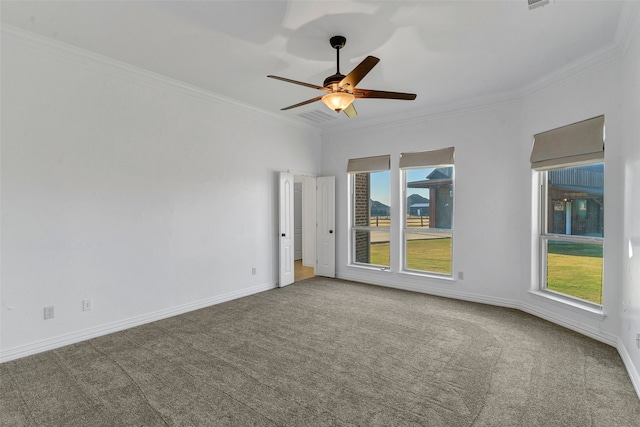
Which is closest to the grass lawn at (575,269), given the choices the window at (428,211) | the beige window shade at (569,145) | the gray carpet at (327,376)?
the window at (428,211)

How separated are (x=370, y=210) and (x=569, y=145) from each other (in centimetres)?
315

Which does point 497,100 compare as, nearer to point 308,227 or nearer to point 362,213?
point 362,213

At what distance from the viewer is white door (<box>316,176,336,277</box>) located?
20.5 feet

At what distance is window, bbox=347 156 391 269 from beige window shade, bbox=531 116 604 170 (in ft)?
7.41

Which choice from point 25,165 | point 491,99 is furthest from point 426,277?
point 25,165

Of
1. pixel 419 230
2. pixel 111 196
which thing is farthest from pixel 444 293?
pixel 111 196

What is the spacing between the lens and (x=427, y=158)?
5168 mm

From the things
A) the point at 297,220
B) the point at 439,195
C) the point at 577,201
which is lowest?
the point at 297,220

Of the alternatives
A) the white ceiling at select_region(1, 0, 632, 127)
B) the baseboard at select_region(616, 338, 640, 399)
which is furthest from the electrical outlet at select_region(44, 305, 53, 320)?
the baseboard at select_region(616, 338, 640, 399)

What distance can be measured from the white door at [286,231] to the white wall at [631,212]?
4334 mm

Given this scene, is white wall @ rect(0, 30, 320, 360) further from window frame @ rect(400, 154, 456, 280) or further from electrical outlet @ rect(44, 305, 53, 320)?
window frame @ rect(400, 154, 456, 280)

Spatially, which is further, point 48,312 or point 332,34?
point 48,312

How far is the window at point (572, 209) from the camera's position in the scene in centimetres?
341

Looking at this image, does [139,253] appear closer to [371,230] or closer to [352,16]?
[352,16]
